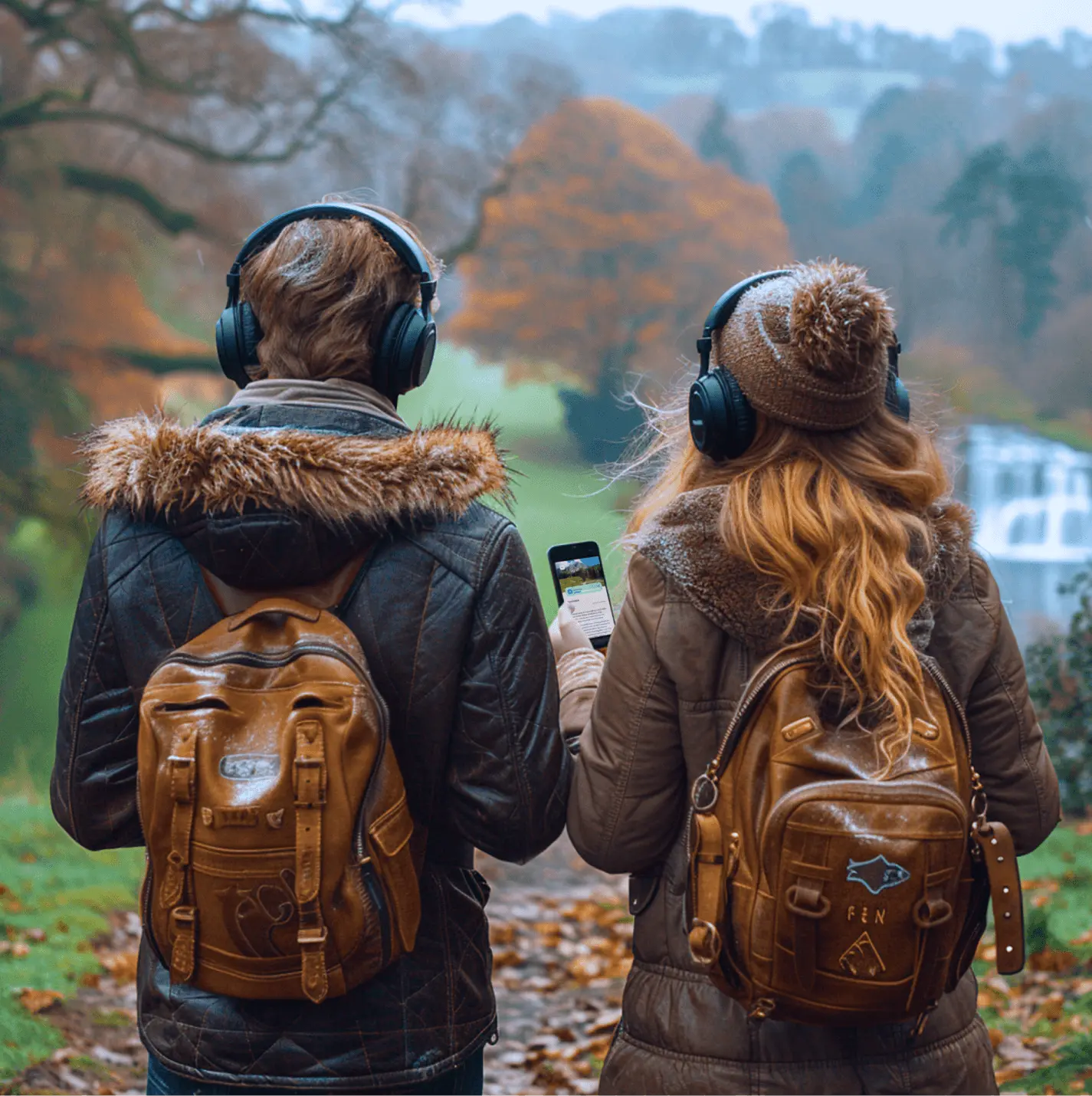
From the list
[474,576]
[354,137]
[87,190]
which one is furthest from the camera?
[354,137]

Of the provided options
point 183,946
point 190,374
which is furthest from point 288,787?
point 190,374

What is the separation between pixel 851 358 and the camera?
2051 mm

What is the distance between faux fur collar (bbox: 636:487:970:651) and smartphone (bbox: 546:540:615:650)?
18.9 inches

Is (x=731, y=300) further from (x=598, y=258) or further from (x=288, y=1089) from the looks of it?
(x=598, y=258)

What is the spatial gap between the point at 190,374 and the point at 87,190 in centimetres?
150

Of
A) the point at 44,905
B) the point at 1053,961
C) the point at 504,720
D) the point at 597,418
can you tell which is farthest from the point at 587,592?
the point at 597,418

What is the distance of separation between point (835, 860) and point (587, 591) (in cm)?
94

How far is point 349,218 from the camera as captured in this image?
226 centimetres

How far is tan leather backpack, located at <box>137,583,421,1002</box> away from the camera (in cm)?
191

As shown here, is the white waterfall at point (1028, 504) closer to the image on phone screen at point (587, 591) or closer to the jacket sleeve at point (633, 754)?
the image on phone screen at point (587, 591)

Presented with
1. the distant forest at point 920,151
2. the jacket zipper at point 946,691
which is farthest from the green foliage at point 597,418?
the jacket zipper at point 946,691

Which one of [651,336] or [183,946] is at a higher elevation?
[651,336]

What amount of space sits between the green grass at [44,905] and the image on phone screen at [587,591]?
3.23 meters

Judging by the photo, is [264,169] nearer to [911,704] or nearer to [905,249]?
[905,249]
